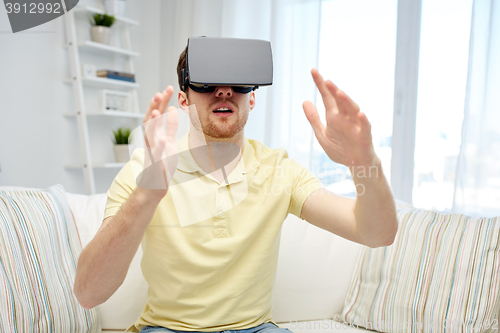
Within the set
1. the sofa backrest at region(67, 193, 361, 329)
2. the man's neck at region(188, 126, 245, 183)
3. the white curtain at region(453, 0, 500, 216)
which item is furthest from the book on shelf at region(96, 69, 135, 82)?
the white curtain at region(453, 0, 500, 216)

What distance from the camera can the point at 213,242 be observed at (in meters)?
1.10

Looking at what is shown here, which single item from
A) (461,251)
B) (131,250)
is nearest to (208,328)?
(131,250)

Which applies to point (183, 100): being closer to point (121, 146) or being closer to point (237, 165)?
point (237, 165)

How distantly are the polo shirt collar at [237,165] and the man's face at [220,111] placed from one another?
0.32 feet

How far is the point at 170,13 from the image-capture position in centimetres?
298

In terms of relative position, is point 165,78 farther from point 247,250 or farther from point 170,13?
point 247,250

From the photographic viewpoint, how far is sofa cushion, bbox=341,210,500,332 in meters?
1.13

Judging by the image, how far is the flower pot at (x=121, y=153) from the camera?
2.61 m

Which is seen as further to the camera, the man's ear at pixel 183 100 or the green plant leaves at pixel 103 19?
the green plant leaves at pixel 103 19

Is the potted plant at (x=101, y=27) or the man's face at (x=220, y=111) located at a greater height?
the potted plant at (x=101, y=27)

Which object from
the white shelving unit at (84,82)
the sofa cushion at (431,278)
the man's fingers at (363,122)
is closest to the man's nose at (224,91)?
the man's fingers at (363,122)

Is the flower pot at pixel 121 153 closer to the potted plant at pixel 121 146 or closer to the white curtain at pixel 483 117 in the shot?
the potted plant at pixel 121 146

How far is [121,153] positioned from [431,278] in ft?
6.41

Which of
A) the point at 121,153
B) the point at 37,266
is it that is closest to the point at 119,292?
the point at 37,266
